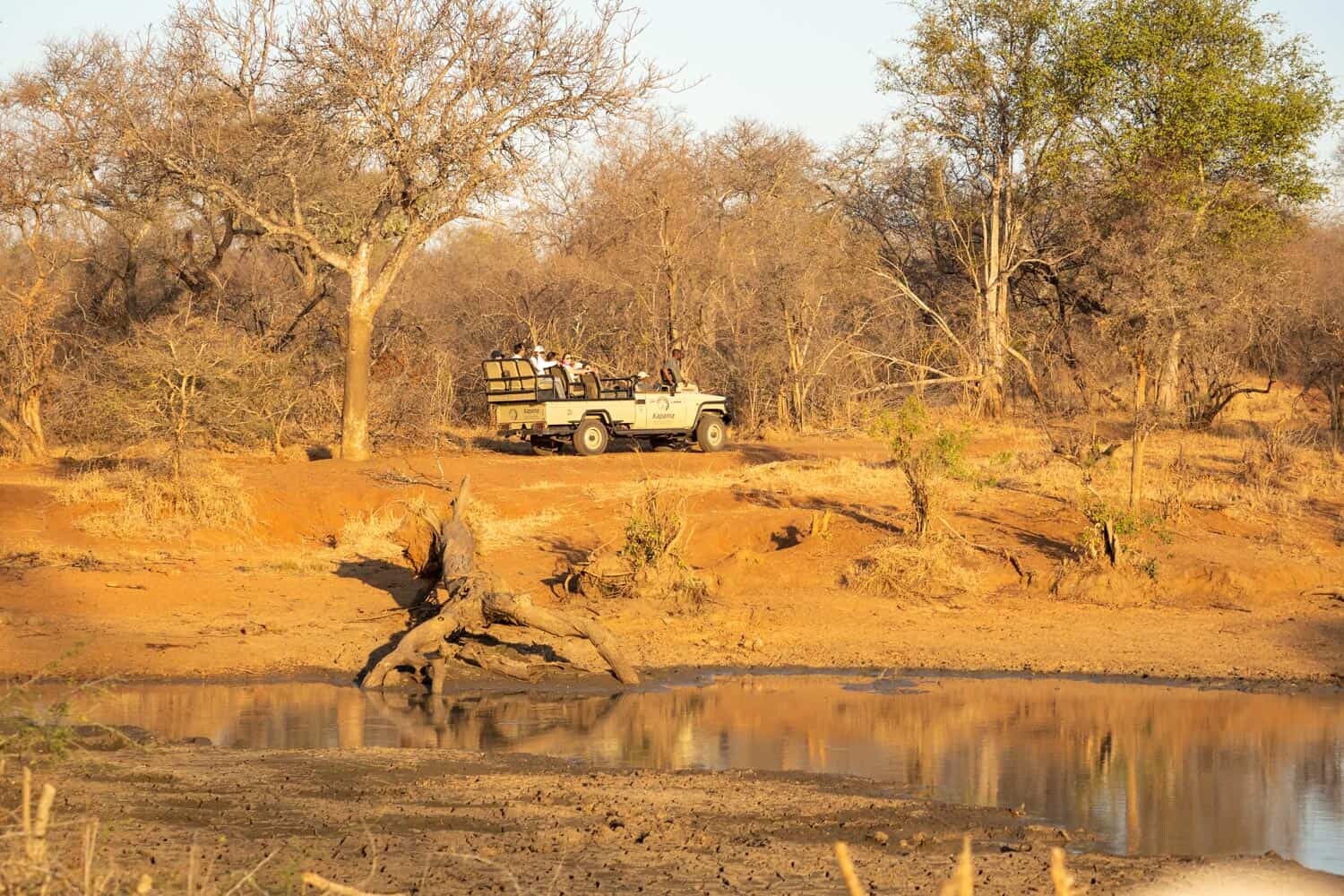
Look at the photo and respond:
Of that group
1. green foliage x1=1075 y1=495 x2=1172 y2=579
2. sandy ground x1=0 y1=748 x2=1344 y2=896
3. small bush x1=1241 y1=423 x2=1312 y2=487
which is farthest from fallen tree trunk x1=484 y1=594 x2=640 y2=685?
small bush x1=1241 y1=423 x2=1312 y2=487

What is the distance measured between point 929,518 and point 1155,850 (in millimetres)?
8796

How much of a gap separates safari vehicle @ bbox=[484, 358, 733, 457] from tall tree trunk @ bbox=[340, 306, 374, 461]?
1.82 meters

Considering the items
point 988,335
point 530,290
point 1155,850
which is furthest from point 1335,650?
point 530,290

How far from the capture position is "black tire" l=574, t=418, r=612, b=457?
2300 cm

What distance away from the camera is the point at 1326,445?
22766 mm

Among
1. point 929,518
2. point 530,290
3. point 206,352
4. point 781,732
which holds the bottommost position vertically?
point 781,732

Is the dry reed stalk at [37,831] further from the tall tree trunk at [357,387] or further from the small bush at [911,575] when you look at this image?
the tall tree trunk at [357,387]

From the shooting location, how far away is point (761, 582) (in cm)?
1602

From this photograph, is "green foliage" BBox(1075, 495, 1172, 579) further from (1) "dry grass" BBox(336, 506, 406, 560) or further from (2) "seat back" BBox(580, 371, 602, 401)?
(2) "seat back" BBox(580, 371, 602, 401)

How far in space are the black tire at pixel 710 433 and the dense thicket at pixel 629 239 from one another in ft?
10.3

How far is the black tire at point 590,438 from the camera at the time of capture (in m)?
23.0

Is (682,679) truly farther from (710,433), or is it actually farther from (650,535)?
(710,433)

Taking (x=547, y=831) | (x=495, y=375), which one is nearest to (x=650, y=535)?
(x=547, y=831)

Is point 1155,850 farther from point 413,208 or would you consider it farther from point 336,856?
point 413,208
